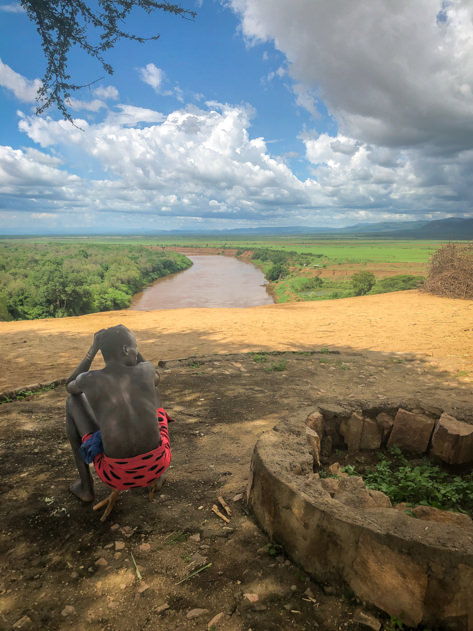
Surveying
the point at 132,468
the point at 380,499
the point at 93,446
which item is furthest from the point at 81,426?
the point at 380,499

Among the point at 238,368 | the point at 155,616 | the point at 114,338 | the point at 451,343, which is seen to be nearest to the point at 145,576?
the point at 155,616

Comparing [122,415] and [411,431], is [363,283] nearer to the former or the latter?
[411,431]

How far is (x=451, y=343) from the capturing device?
9336mm

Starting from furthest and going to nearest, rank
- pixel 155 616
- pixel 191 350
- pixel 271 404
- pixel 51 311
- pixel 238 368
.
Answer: pixel 51 311 < pixel 191 350 < pixel 238 368 < pixel 271 404 < pixel 155 616

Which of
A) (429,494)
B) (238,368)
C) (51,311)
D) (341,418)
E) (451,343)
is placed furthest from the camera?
(51,311)

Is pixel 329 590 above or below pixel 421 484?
above

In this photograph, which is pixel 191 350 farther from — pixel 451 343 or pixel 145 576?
pixel 145 576

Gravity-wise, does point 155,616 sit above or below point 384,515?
below

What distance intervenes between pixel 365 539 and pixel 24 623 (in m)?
1.88

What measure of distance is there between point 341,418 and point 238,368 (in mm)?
3042

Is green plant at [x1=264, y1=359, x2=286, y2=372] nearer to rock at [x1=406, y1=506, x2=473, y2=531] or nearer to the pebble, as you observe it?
rock at [x1=406, y1=506, x2=473, y2=531]

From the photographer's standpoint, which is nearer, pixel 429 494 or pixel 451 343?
pixel 429 494

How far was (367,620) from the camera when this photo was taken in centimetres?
200

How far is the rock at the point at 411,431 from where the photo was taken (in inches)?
167
